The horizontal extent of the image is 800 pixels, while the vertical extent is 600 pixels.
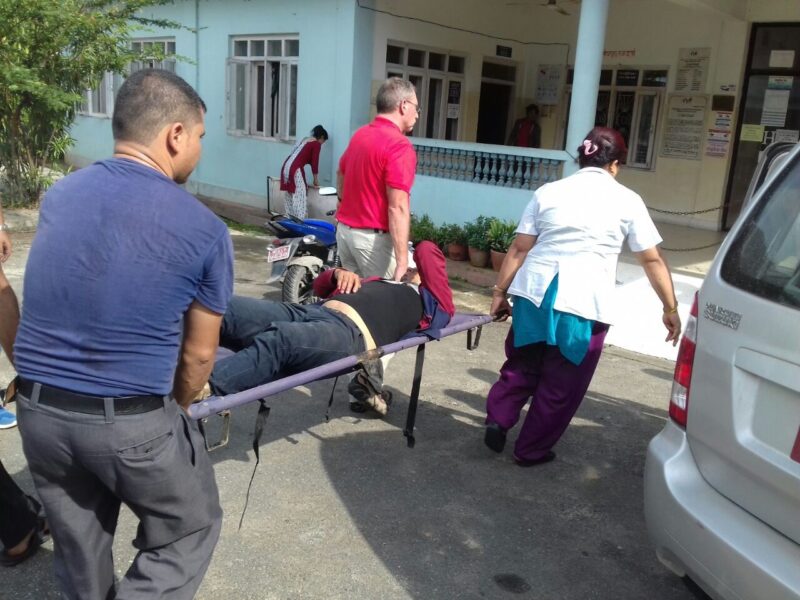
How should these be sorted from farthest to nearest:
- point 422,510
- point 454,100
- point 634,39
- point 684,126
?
point 454,100, point 634,39, point 684,126, point 422,510

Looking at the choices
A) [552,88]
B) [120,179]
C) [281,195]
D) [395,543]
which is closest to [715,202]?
[552,88]

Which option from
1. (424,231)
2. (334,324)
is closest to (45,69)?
(424,231)

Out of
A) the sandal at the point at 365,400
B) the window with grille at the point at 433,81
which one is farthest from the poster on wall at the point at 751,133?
the sandal at the point at 365,400

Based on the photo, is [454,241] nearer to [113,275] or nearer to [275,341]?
[275,341]

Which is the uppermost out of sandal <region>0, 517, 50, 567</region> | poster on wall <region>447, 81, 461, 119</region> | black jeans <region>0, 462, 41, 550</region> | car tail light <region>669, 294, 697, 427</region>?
poster on wall <region>447, 81, 461, 119</region>

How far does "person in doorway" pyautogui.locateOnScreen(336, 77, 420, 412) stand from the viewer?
14.0ft

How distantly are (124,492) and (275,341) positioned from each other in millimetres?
1340

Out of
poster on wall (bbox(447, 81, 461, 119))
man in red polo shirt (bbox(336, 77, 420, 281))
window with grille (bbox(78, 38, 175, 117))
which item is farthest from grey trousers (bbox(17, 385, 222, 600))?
window with grille (bbox(78, 38, 175, 117))

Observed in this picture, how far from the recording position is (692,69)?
401 inches

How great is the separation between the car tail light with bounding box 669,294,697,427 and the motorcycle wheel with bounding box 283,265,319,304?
3.81 m

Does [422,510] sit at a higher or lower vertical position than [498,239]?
lower

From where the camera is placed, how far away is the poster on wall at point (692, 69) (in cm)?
1005

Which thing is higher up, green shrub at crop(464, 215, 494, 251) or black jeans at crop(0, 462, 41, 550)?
green shrub at crop(464, 215, 494, 251)

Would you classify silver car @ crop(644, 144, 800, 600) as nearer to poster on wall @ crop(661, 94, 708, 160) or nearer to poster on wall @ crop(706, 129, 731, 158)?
poster on wall @ crop(706, 129, 731, 158)
